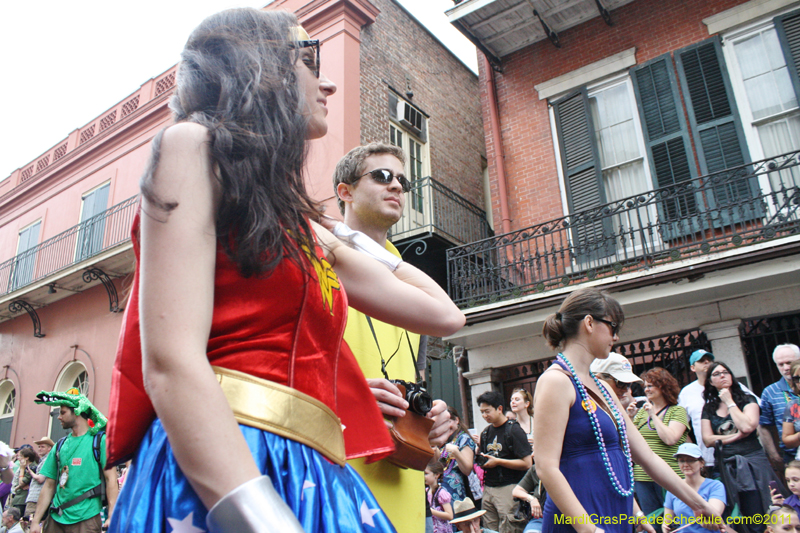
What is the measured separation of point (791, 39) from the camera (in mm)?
9469

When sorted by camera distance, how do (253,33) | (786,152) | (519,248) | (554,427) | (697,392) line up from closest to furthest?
(253,33), (554,427), (697,392), (786,152), (519,248)

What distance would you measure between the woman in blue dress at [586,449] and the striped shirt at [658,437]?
106 inches

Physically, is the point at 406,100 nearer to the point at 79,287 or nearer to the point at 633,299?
the point at 633,299

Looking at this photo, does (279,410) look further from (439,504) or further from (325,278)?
(439,504)

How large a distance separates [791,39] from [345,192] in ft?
32.6

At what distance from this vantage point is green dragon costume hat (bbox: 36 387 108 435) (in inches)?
271

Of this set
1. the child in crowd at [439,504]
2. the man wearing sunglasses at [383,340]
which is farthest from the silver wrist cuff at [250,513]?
the child in crowd at [439,504]

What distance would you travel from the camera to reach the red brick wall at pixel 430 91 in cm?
1295

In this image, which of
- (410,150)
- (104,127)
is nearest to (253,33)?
(410,150)

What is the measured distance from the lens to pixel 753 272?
845 cm

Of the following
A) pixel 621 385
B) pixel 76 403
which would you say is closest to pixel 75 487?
pixel 76 403

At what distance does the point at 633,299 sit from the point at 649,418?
3.45 meters

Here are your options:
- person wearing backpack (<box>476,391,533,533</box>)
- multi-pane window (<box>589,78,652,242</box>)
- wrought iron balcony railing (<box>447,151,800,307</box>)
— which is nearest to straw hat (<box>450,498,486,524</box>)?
person wearing backpack (<box>476,391,533,533</box>)

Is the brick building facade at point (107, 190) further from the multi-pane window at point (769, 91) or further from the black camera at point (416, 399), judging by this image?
the black camera at point (416, 399)
